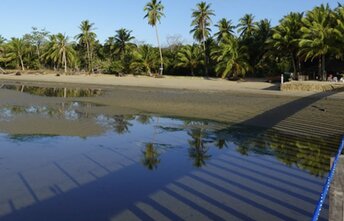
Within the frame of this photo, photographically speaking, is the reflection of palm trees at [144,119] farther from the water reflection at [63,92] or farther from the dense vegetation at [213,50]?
the dense vegetation at [213,50]

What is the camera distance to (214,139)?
14.2m

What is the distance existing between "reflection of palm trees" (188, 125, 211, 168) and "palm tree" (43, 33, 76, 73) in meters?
62.2

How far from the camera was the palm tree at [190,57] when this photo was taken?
188 feet

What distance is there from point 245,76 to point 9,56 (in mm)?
50630

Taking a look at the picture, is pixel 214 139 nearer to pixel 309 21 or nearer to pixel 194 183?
pixel 194 183

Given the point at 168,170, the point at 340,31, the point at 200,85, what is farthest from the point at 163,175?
the point at 200,85

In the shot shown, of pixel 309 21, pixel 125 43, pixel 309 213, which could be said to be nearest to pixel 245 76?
pixel 309 21

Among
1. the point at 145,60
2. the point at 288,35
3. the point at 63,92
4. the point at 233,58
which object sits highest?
the point at 288,35

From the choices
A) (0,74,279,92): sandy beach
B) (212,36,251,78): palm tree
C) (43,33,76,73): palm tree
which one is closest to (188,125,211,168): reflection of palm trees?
(0,74,279,92): sandy beach

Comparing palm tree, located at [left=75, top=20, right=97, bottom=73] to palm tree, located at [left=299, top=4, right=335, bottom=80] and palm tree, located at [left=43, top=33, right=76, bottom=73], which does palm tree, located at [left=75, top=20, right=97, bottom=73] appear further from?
palm tree, located at [left=299, top=4, right=335, bottom=80]

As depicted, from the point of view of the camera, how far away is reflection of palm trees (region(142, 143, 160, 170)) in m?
10.5

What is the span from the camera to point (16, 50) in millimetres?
81250

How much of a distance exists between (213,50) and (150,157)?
42640 mm

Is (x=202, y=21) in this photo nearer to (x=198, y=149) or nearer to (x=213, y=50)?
(x=213, y=50)
